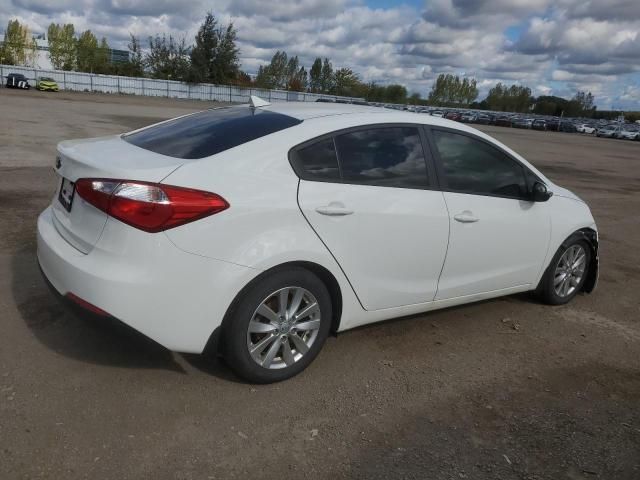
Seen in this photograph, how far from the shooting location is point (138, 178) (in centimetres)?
286

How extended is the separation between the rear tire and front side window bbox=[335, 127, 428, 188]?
1.82m

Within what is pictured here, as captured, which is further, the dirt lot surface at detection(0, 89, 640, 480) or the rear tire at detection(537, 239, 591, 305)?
the rear tire at detection(537, 239, 591, 305)

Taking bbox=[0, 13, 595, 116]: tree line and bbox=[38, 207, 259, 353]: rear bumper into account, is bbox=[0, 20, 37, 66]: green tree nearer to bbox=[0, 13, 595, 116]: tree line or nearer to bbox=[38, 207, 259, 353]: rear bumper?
bbox=[0, 13, 595, 116]: tree line

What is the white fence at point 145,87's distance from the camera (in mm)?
63188

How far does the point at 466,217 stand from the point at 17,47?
99523 mm

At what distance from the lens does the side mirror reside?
4.33 m

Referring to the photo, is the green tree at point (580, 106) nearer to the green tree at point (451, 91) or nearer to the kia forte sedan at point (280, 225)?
the green tree at point (451, 91)

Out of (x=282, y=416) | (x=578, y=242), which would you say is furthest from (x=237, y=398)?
(x=578, y=242)

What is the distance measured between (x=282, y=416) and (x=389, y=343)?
1.24 metres

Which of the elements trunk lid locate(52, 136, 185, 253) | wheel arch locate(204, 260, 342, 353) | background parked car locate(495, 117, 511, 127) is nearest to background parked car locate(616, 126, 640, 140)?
background parked car locate(495, 117, 511, 127)

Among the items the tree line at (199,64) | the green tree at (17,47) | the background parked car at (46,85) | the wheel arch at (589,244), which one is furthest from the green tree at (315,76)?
the wheel arch at (589,244)

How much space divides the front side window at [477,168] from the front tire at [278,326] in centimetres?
131

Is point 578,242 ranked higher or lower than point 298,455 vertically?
higher

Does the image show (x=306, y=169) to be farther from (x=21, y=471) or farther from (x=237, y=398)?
(x=21, y=471)
